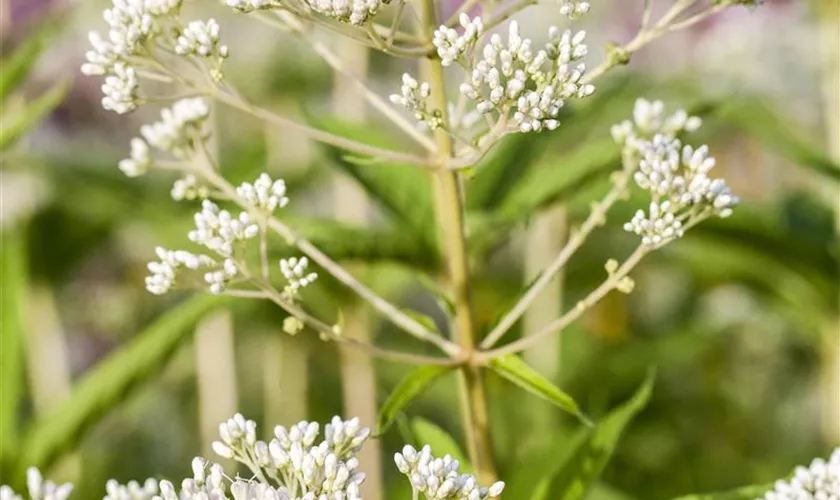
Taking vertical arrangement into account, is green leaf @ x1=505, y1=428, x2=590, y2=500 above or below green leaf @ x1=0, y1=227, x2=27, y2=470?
below

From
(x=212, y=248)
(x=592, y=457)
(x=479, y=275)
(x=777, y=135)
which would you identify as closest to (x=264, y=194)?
(x=212, y=248)

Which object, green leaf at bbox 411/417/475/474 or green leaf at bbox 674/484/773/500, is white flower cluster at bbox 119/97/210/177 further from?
green leaf at bbox 674/484/773/500

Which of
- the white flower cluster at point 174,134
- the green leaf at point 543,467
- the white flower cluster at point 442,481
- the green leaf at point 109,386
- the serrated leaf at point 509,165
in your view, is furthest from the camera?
the serrated leaf at point 509,165

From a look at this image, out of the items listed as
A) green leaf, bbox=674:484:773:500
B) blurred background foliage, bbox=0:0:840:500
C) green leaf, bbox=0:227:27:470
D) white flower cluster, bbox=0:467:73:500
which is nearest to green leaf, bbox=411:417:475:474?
blurred background foliage, bbox=0:0:840:500

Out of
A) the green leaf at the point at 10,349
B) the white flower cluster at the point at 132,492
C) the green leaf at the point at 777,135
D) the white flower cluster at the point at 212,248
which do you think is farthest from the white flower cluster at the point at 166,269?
the green leaf at the point at 777,135

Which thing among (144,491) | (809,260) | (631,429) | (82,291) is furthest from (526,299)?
(82,291)

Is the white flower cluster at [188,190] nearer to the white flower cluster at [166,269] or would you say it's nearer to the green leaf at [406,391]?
the white flower cluster at [166,269]
